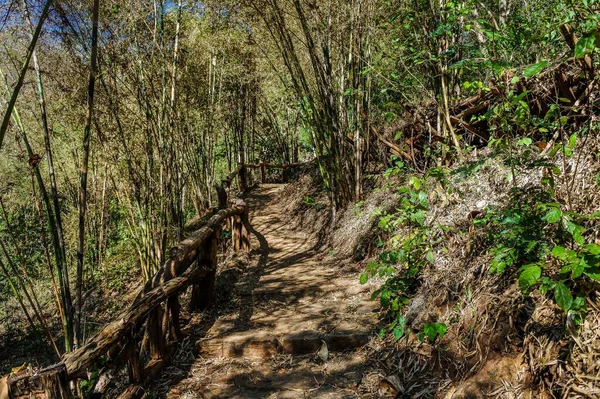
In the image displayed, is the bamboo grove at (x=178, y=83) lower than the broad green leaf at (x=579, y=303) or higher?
higher

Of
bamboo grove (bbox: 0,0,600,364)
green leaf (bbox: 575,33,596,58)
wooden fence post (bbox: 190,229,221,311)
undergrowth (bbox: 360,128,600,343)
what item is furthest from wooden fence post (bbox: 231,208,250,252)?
green leaf (bbox: 575,33,596,58)

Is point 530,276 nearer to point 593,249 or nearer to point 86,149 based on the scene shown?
point 593,249

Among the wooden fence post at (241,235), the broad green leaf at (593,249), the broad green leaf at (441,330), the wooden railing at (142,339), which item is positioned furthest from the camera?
the wooden fence post at (241,235)

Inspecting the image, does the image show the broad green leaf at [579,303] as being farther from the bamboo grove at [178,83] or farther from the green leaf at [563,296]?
the bamboo grove at [178,83]

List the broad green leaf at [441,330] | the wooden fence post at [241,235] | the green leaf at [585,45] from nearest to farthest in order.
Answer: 1. the green leaf at [585,45]
2. the broad green leaf at [441,330]
3. the wooden fence post at [241,235]

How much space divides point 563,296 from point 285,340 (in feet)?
5.69

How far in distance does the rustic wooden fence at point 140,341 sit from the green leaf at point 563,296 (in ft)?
5.84

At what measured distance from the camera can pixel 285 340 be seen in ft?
8.87

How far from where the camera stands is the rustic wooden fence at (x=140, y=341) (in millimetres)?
1555

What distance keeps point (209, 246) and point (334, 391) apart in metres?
1.58

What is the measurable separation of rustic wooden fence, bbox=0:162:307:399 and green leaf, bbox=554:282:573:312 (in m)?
1.78

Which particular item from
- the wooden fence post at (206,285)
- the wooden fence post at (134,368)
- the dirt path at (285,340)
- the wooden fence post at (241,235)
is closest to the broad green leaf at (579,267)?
the dirt path at (285,340)

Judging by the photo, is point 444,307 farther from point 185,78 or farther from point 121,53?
point 185,78

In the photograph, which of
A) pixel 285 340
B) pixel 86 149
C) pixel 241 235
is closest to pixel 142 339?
pixel 285 340
